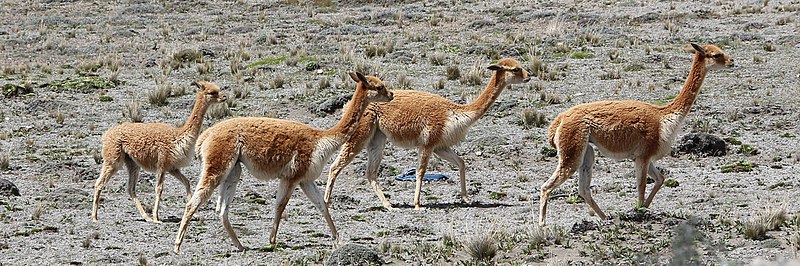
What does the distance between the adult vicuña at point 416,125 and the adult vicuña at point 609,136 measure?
167 centimetres

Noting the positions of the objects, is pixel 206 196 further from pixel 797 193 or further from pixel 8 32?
pixel 8 32

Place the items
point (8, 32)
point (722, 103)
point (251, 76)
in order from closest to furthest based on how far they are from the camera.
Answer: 1. point (722, 103)
2. point (251, 76)
3. point (8, 32)

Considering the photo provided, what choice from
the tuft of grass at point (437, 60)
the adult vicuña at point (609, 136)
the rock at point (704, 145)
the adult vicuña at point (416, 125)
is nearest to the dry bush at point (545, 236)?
the adult vicuña at point (609, 136)

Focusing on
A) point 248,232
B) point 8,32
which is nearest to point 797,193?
point 248,232

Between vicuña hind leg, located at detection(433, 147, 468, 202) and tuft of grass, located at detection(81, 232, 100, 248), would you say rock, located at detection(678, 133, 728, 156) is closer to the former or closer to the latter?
vicuña hind leg, located at detection(433, 147, 468, 202)

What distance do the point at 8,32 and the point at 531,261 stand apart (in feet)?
77.7

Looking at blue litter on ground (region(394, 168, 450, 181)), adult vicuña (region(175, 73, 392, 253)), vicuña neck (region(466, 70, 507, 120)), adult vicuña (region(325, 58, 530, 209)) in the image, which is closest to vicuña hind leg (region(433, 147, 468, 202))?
adult vicuña (region(325, 58, 530, 209))

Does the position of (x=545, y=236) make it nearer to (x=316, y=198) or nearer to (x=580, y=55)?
(x=316, y=198)

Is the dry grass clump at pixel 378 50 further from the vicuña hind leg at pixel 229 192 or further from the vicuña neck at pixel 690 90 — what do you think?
the vicuña hind leg at pixel 229 192

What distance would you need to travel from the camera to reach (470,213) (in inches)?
451

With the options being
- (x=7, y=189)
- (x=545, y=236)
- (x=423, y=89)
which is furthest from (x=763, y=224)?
(x=423, y=89)

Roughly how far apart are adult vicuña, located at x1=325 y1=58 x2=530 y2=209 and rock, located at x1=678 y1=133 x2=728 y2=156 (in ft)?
9.97

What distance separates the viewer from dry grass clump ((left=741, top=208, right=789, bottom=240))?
29.0 ft

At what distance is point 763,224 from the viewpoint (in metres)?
8.86
